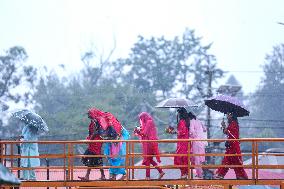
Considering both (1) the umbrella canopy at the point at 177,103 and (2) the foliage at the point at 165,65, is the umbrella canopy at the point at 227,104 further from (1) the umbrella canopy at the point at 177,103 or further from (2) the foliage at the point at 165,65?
(2) the foliage at the point at 165,65

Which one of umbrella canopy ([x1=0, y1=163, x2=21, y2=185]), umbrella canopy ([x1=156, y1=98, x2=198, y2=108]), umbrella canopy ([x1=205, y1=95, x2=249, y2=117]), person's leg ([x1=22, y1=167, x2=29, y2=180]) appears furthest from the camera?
umbrella canopy ([x1=156, y1=98, x2=198, y2=108])

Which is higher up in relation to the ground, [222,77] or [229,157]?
[222,77]

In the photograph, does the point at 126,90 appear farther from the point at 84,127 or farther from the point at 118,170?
the point at 118,170

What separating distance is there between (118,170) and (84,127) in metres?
32.2

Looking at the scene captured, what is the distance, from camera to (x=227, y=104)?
1359cm

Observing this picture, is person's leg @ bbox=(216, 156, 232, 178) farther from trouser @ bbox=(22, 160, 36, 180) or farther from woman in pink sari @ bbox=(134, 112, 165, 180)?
trouser @ bbox=(22, 160, 36, 180)

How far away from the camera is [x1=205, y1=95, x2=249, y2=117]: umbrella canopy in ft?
44.1

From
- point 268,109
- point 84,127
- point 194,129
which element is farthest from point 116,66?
point 194,129

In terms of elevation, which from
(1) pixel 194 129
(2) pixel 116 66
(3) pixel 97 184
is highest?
(2) pixel 116 66

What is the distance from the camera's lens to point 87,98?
51.3m

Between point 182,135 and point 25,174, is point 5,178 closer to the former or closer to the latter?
point 25,174

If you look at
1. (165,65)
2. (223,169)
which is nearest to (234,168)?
(223,169)

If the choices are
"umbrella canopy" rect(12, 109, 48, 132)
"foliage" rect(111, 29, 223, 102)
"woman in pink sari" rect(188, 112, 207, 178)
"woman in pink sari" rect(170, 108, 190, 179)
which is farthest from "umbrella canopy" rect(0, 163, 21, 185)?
"foliage" rect(111, 29, 223, 102)

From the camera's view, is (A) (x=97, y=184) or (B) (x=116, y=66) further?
(B) (x=116, y=66)
